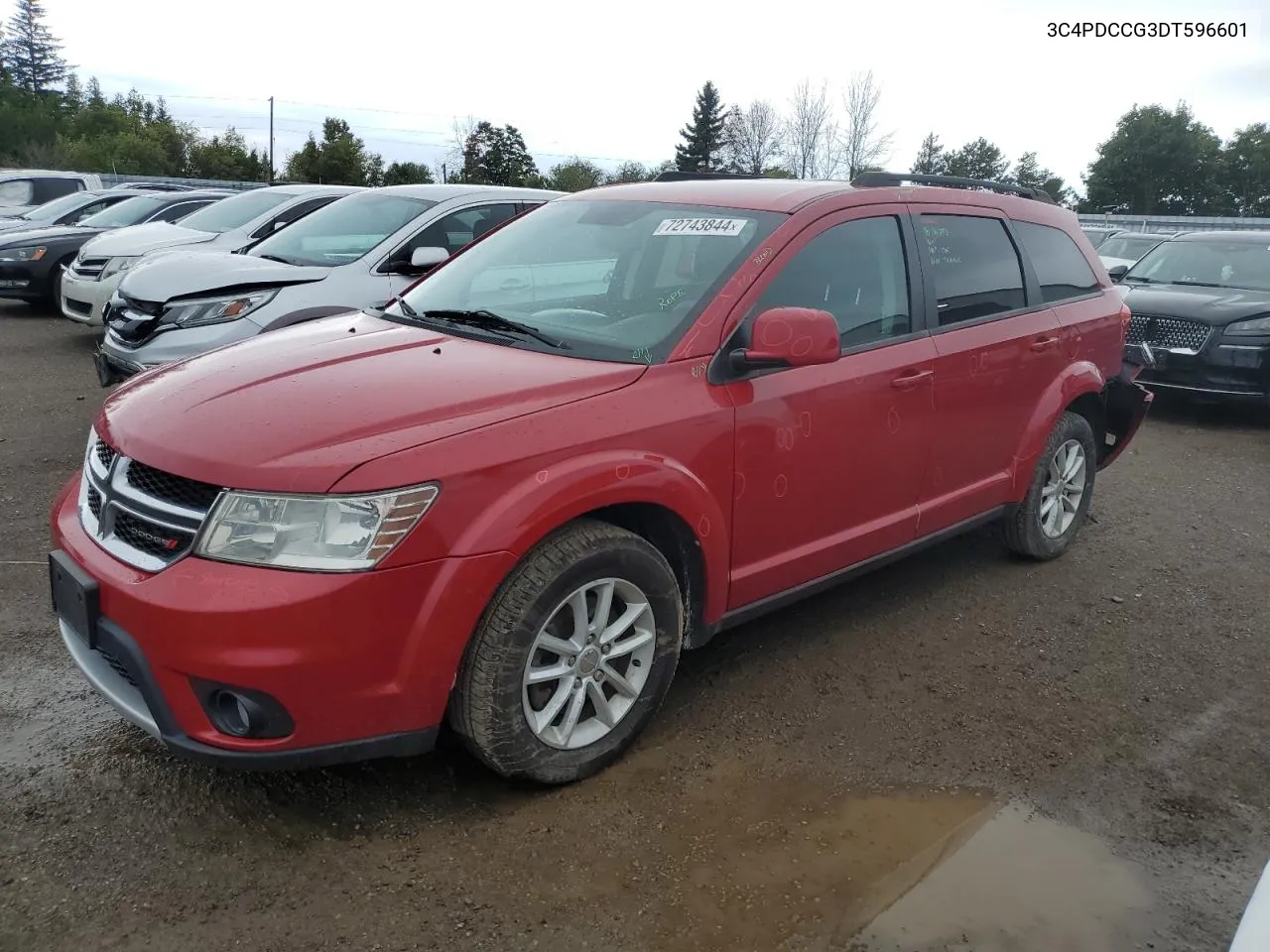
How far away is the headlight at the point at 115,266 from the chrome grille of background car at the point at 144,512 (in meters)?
7.45

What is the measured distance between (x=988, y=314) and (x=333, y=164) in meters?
44.5

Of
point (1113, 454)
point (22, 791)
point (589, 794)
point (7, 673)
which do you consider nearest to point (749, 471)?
point (589, 794)

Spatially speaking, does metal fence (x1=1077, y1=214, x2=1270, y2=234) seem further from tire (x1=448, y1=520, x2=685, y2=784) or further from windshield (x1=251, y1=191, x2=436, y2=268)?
tire (x1=448, y1=520, x2=685, y2=784)

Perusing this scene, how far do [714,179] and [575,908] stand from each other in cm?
295

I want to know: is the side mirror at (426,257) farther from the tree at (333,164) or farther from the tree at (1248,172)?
the tree at (1248,172)

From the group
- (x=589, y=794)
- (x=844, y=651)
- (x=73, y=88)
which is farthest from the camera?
Result: (x=73, y=88)

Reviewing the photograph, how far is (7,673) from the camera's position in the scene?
11.6 feet

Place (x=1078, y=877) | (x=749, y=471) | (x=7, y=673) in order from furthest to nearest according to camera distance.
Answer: (x=7, y=673) → (x=749, y=471) → (x=1078, y=877)

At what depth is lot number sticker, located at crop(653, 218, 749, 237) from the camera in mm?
3615

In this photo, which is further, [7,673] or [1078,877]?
[7,673]

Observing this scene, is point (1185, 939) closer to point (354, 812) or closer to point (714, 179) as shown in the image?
point (354, 812)

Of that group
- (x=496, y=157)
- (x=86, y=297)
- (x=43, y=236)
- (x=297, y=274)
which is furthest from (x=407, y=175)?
(x=297, y=274)

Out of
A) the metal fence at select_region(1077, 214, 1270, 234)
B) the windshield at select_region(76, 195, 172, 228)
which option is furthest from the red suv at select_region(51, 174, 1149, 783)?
the metal fence at select_region(1077, 214, 1270, 234)

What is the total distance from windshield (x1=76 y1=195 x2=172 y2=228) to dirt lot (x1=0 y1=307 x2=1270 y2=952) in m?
10.8
